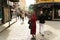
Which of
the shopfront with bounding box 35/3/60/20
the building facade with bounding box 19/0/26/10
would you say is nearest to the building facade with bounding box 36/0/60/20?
the shopfront with bounding box 35/3/60/20

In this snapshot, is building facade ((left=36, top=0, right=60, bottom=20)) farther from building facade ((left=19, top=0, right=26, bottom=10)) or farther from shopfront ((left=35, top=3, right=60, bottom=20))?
building facade ((left=19, top=0, right=26, bottom=10))

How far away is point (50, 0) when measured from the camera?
126 ft

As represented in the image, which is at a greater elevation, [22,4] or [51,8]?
[22,4]

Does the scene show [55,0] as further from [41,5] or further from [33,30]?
[33,30]

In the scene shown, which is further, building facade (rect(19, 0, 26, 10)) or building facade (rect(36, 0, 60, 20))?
building facade (rect(19, 0, 26, 10))

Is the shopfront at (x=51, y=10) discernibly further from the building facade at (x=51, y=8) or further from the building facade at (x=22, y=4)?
the building facade at (x=22, y=4)

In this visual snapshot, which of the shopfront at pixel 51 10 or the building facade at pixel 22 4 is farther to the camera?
the building facade at pixel 22 4

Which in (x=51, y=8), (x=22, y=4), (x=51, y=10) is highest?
(x=22, y=4)

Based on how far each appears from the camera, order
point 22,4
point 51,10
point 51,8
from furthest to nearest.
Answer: point 22,4, point 51,10, point 51,8

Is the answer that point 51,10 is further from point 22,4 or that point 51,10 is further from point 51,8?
point 22,4

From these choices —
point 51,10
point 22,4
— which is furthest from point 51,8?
point 22,4

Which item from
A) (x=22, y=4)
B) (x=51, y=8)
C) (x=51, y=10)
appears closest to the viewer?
(x=51, y=8)

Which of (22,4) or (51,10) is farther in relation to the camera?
(22,4)

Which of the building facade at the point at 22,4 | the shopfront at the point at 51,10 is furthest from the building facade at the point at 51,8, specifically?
the building facade at the point at 22,4
